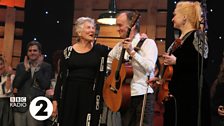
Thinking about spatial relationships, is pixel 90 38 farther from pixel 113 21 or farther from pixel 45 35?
pixel 45 35

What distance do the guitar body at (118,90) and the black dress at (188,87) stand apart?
0.64 meters

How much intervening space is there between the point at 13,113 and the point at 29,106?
11.8 inches

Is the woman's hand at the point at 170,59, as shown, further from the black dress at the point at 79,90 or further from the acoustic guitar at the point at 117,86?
the black dress at the point at 79,90

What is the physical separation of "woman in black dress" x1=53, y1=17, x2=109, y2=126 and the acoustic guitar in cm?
8

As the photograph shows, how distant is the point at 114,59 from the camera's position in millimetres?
3617

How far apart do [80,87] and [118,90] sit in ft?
1.14

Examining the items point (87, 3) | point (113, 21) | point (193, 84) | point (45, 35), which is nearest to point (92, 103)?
point (193, 84)

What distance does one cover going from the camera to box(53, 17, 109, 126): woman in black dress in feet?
11.5

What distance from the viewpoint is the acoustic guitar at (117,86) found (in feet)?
10.8

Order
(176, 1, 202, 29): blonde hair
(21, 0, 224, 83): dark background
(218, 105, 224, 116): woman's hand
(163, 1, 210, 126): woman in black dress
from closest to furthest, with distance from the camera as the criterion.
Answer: (163, 1, 210, 126): woman in black dress → (176, 1, 202, 29): blonde hair → (218, 105, 224, 116): woman's hand → (21, 0, 224, 83): dark background

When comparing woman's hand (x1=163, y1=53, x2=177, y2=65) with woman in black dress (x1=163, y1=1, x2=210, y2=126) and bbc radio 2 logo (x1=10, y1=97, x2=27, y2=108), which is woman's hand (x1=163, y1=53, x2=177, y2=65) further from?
bbc radio 2 logo (x1=10, y1=97, x2=27, y2=108)

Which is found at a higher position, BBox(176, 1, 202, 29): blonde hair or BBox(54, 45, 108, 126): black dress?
BBox(176, 1, 202, 29): blonde hair

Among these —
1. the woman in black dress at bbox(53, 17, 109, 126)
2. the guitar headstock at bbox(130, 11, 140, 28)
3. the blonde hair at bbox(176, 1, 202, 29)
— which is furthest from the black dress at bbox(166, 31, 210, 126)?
the woman in black dress at bbox(53, 17, 109, 126)

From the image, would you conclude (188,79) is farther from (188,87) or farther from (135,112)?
(135,112)
